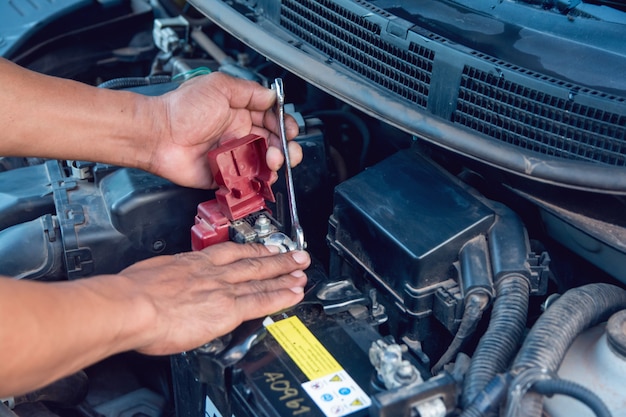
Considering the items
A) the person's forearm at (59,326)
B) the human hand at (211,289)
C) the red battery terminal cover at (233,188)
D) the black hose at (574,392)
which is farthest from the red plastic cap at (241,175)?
the black hose at (574,392)

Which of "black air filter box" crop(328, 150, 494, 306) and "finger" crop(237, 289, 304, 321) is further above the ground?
"black air filter box" crop(328, 150, 494, 306)

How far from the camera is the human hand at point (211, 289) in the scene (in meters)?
1.02

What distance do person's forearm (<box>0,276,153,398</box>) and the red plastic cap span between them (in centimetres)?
35

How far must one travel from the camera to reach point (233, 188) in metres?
1.29

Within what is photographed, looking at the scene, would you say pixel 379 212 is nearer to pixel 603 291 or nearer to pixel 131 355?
pixel 603 291

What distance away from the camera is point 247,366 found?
3.55 ft

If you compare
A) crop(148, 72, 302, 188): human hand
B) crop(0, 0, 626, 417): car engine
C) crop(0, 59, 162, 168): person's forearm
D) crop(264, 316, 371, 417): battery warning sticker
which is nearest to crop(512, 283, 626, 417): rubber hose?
crop(0, 0, 626, 417): car engine

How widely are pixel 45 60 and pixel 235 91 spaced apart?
2.77ft

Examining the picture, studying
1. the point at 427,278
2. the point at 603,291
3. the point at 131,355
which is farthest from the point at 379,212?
the point at 131,355

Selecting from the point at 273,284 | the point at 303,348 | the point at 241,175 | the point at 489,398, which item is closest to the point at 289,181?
the point at 241,175

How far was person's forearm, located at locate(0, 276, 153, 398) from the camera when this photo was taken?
848 mm

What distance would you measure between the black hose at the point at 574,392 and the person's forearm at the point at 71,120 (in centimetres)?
84

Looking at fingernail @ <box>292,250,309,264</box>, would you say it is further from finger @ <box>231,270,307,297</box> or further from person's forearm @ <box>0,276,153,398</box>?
person's forearm @ <box>0,276,153,398</box>

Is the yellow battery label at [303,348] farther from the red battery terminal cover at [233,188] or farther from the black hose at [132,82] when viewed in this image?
the black hose at [132,82]
